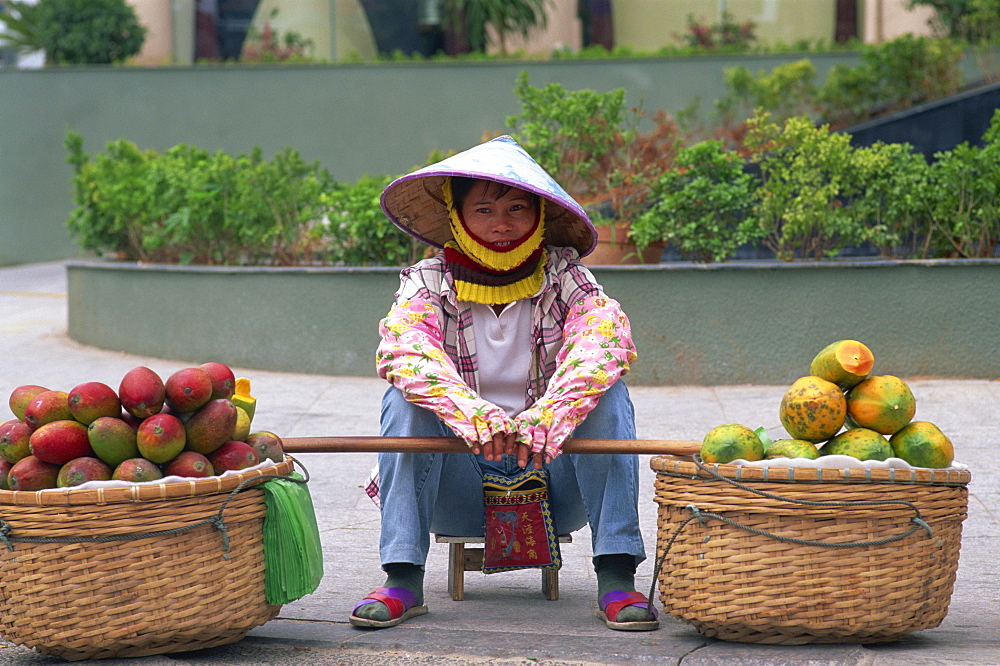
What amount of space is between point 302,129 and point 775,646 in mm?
12475

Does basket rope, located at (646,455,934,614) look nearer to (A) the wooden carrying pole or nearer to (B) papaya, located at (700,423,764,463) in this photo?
(B) papaya, located at (700,423,764,463)

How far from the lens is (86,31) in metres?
14.8

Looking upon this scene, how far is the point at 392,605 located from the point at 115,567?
792 millimetres

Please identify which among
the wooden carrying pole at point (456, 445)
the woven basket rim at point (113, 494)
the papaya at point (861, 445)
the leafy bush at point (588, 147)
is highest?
the leafy bush at point (588, 147)

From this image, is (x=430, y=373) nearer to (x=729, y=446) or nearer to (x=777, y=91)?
(x=729, y=446)

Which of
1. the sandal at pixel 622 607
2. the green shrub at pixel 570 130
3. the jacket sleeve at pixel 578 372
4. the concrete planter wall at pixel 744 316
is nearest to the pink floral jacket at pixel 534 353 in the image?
the jacket sleeve at pixel 578 372

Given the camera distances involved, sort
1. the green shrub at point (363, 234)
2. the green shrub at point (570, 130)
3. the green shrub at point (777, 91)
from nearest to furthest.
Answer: the green shrub at point (363, 234), the green shrub at point (570, 130), the green shrub at point (777, 91)

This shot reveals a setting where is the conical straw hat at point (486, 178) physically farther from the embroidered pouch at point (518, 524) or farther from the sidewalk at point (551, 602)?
the sidewalk at point (551, 602)

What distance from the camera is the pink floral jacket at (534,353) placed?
2.99m

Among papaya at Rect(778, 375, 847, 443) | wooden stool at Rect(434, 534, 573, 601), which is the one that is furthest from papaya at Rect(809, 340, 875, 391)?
wooden stool at Rect(434, 534, 573, 601)

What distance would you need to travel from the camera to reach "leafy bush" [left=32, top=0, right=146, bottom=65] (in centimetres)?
1476

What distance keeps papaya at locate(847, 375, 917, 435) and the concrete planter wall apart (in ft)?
13.5

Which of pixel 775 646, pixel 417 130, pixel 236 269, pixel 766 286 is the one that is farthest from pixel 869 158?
pixel 417 130

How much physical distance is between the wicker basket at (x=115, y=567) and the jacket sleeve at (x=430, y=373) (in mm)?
573
